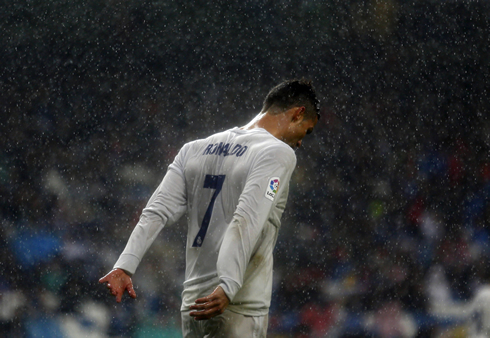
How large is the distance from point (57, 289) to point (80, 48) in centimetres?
208

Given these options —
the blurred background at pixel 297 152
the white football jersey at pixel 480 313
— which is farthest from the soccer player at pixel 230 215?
the blurred background at pixel 297 152

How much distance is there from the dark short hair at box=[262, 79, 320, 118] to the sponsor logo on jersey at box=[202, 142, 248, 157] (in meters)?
0.18

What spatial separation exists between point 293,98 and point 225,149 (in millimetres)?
250

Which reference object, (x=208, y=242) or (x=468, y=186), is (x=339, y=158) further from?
(x=208, y=242)

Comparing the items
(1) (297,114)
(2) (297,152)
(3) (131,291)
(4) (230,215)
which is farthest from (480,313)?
(3) (131,291)

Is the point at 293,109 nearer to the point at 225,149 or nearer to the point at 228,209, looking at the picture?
the point at 225,149

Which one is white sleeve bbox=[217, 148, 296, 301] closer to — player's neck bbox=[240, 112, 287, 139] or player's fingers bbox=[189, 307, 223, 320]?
player's fingers bbox=[189, 307, 223, 320]

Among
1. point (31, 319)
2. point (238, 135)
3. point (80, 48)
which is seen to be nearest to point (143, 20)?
point (80, 48)

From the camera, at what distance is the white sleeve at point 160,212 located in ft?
4.62

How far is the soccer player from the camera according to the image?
1.30 meters

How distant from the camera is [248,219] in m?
1.30

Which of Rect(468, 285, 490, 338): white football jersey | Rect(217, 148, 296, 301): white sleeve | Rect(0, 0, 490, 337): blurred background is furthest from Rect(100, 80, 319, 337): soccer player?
Rect(0, 0, 490, 337): blurred background

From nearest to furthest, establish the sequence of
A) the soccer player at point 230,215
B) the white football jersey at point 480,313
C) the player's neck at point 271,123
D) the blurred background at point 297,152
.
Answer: the soccer player at point 230,215 → the player's neck at point 271,123 → the white football jersey at point 480,313 → the blurred background at point 297,152

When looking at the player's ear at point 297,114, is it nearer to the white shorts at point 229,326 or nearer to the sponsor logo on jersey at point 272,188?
the sponsor logo on jersey at point 272,188
